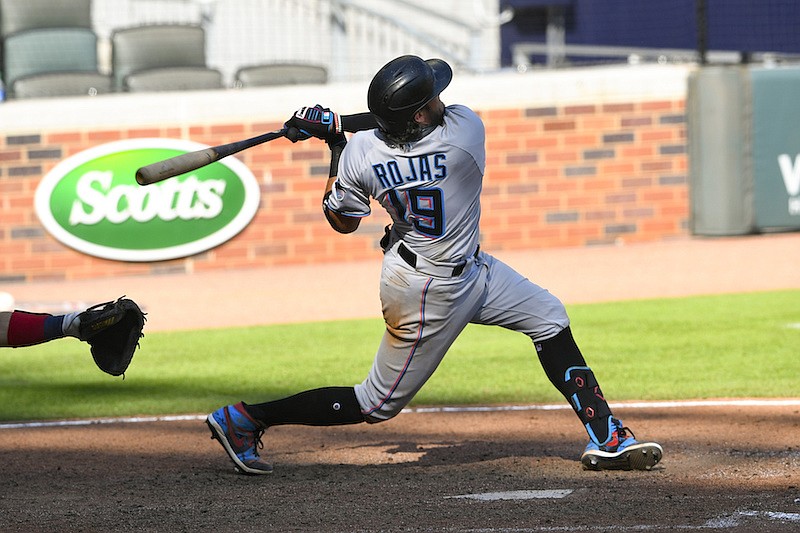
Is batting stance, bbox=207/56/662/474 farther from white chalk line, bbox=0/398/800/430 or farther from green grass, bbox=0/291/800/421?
green grass, bbox=0/291/800/421

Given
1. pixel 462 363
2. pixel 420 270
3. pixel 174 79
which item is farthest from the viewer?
pixel 174 79

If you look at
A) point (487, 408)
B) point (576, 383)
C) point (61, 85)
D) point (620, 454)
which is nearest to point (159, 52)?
point (61, 85)

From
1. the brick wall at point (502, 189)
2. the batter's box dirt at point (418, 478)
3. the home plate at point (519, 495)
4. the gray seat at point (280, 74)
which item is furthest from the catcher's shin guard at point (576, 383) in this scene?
the gray seat at point (280, 74)

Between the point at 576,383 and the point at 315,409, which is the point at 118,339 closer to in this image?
the point at 315,409

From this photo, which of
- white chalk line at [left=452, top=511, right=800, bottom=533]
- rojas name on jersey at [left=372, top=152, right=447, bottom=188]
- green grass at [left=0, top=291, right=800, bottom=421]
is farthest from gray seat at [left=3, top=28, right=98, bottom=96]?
white chalk line at [left=452, top=511, right=800, bottom=533]

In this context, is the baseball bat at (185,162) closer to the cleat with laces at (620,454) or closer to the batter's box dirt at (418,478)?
the batter's box dirt at (418,478)

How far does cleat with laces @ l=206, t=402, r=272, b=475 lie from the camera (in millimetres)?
5168

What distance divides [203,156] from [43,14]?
1044cm

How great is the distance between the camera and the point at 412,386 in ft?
16.1

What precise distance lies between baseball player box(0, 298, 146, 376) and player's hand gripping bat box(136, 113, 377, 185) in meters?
0.57

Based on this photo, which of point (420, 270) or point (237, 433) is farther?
point (237, 433)

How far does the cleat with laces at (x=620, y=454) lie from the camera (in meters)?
4.94

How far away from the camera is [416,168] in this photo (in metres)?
4.65

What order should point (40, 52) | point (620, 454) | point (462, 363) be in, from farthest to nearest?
point (40, 52) → point (462, 363) → point (620, 454)
